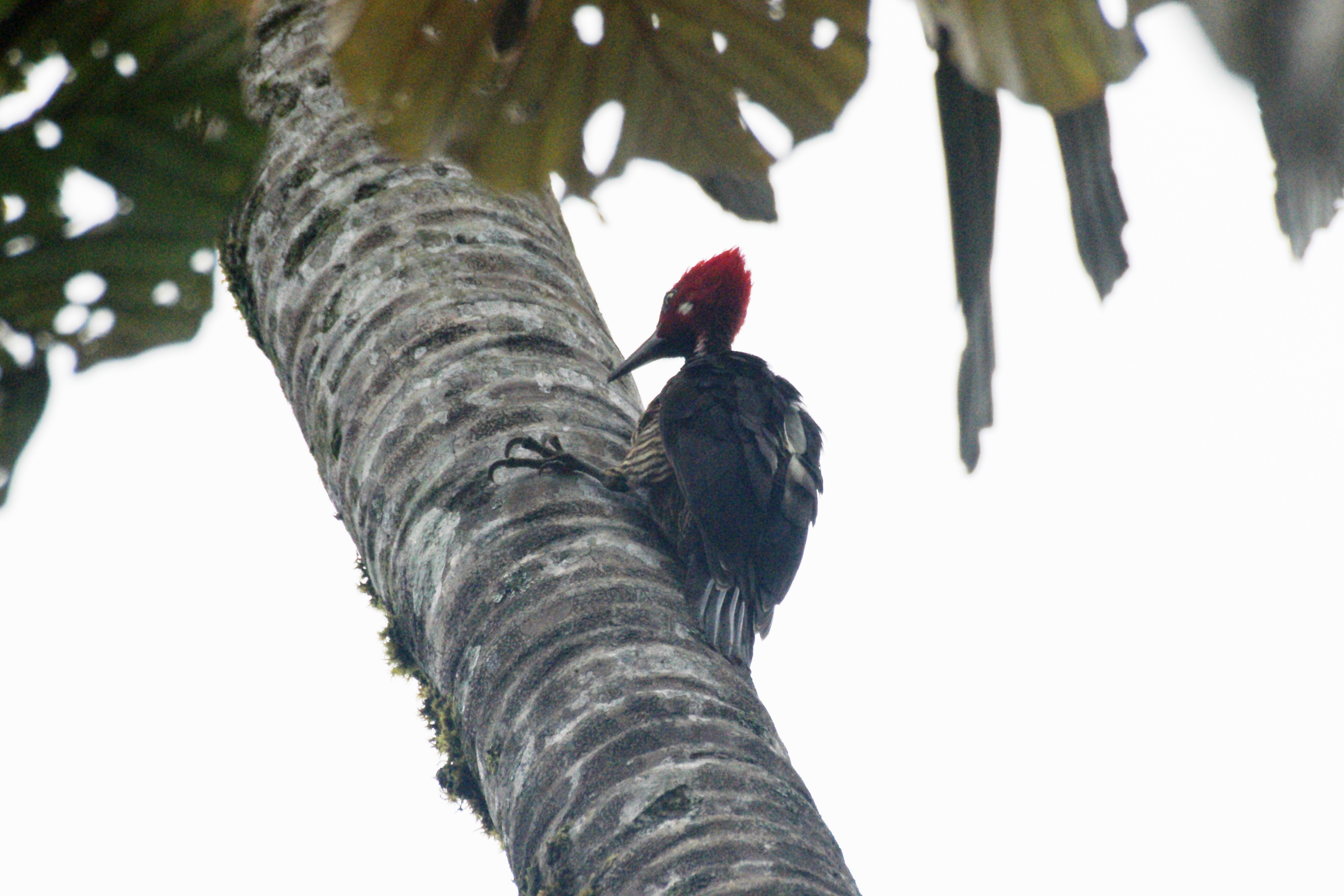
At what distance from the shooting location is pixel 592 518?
206cm

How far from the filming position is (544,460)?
2.15 meters

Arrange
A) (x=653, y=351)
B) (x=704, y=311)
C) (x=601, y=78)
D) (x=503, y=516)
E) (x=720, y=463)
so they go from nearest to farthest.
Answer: (x=601, y=78)
(x=503, y=516)
(x=720, y=463)
(x=653, y=351)
(x=704, y=311)

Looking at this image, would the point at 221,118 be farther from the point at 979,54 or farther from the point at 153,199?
the point at 979,54

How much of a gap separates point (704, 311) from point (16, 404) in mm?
3611

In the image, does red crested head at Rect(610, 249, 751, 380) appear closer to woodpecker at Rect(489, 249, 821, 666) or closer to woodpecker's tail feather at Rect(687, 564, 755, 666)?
woodpecker at Rect(489, 249, 821, 666)

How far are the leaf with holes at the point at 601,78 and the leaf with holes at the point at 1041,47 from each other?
22cm

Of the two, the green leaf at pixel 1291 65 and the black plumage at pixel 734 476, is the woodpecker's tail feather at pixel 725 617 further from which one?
the green leaf at pixel 1291 65

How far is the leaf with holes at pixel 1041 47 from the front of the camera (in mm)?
682

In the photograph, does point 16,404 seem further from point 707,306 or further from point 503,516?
point 707,306

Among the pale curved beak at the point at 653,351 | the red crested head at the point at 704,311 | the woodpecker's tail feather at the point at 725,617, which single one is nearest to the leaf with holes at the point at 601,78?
the woodpecker's tail feather at the point at 725,617

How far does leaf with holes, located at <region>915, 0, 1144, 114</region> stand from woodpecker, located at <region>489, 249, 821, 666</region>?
4.50 feet

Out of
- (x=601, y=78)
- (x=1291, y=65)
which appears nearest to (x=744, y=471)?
(x=601, y=78)

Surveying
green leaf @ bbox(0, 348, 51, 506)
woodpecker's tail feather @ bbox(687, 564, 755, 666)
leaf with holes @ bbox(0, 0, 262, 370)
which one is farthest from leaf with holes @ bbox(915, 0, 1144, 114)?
woodpecker's tail feather @ bbox(687, 564, 755, 666)

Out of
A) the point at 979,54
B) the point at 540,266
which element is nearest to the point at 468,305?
the point at 540,266
